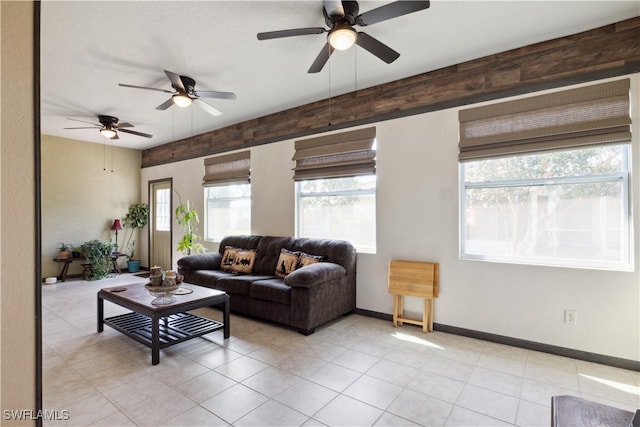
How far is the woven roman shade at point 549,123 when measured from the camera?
2.64 meters

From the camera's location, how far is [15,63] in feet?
2.94

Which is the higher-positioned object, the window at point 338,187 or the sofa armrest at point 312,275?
the window at point 338,187

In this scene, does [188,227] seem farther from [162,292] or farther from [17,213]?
[17,213]

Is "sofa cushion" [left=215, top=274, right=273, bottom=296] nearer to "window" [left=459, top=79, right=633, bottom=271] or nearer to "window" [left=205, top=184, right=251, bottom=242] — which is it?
"window" [left=205, top=184, right=251, bottom=242]

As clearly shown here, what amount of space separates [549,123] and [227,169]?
471 cm

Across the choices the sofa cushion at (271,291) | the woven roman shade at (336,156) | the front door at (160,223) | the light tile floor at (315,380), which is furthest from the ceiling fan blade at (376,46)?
the front door at (160,223)

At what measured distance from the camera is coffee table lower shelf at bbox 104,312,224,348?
9.50 ft

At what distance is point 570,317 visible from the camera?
9.26ft

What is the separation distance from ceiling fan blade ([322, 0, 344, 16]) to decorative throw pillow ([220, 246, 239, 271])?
3.41 meters

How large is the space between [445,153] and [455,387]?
2.29 meters

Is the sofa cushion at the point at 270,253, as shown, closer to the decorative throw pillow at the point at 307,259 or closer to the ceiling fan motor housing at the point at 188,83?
the decorative throw pillow at the point at 307,259

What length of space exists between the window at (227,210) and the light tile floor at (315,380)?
2469mm

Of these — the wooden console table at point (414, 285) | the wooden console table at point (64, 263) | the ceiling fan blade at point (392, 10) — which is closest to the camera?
the ceiling fan blade at point (392, 10)

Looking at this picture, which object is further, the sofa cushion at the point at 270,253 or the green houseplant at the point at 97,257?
the green houseplant at the point at 97,257
